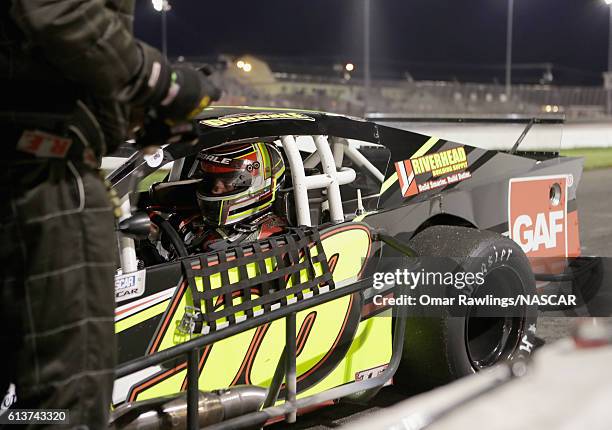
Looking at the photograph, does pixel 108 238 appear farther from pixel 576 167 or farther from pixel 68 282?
pixel 576 167

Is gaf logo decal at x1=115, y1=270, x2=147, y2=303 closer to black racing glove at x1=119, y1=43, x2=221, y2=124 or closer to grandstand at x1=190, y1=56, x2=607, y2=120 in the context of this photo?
black racing glove at x1=119, y1=43, x2=221, y2=124

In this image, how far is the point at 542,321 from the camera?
4613 mm

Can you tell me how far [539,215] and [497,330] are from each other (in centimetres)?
75

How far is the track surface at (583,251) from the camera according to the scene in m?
3.27

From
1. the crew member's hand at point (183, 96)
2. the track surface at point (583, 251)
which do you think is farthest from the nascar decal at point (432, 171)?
the crew member's hand at point (183, 96)

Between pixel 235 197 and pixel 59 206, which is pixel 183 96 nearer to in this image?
pixel 59 206

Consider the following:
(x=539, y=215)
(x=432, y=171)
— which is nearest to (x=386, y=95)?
(x=539, y=215)

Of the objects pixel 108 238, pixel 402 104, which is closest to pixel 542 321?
pixel 108 238

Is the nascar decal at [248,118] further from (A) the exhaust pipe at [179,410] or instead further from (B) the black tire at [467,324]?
(A) the exhaust pipe at [179,410]

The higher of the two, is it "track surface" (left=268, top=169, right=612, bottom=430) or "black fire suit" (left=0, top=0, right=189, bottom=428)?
"black fire suit" (left=0, top=0, right=189, bottom=428)

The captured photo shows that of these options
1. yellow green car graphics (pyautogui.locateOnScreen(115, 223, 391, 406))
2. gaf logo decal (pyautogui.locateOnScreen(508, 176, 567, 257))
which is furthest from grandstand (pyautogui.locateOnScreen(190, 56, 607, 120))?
yellow green car graphics (pyautogui.locateOnScreen(115, 223, 391, 406))

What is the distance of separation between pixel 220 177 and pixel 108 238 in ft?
4.67

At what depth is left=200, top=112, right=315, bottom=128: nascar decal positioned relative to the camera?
2791mm

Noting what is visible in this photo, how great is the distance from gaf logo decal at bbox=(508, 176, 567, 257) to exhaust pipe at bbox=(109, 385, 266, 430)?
6.05 ft
